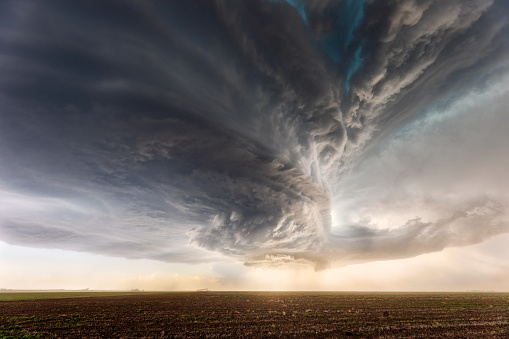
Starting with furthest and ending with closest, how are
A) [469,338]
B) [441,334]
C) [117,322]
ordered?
[117,322]
[441,334]
[469,338]

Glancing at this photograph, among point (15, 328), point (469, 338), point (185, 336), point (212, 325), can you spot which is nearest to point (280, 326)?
point (212, 325)

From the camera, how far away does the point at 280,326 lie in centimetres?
2353

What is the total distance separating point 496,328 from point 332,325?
15675 mm

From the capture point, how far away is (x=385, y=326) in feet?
75.4

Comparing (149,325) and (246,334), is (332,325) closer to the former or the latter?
(246,334)

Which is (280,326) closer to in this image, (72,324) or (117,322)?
(117,322)

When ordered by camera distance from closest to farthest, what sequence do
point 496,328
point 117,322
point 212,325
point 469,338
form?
point 469,338 < point 496,328 < point 212,325 < point 117,322

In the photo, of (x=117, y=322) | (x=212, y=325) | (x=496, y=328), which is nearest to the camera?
(x=496, y=328)

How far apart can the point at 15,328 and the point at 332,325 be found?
3262 cm

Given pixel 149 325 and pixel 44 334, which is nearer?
pixel 44 334

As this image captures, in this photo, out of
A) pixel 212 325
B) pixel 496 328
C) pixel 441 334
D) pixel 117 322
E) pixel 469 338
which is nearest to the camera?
pixel 469 338

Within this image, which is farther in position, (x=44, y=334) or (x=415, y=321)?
(x=415, y=321)

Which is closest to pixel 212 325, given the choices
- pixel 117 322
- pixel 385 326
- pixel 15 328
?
pixel 117 322

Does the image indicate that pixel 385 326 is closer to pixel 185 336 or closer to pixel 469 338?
pixel 469 338
